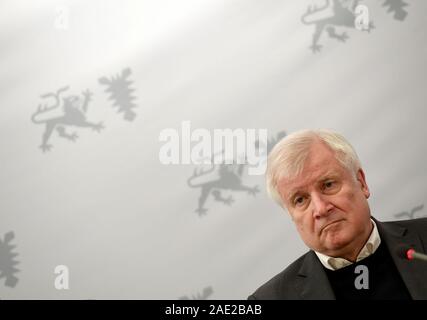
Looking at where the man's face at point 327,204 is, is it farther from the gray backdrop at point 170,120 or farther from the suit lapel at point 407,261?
the gray backdrop at point 170,120

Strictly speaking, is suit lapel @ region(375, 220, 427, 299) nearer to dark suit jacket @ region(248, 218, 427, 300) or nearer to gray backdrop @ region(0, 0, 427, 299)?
dark suit jacket @ region(248, 218, 427, 300)

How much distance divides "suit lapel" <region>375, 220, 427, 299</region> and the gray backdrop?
2.84 ft

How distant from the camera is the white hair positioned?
4.35 feet

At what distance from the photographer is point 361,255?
1.36 metres

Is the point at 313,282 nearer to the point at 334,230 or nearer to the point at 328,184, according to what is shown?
the point at 334,230

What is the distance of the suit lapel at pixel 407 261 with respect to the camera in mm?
1230

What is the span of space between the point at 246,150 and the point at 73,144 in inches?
28.4

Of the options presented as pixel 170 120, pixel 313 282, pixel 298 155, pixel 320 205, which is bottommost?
pixel 313 282

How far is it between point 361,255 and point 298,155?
0.30 meters

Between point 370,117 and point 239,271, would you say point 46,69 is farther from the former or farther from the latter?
point 370,117

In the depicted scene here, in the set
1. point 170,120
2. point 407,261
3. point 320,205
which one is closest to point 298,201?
point 320,205

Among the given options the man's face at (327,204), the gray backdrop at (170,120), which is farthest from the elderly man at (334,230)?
the gray backdrop at (170,120)

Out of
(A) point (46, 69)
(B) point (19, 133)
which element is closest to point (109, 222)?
(B) point (19, 133)

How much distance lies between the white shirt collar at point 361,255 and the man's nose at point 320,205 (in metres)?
0.14
